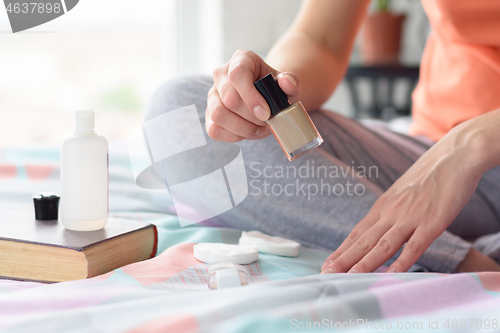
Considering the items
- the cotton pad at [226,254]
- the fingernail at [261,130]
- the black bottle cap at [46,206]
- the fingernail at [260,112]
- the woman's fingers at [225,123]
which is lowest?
the cotton pad at [226,254]

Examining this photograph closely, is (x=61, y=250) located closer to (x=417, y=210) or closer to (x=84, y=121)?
(x=84, y=121)

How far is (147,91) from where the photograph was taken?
9.35 ft

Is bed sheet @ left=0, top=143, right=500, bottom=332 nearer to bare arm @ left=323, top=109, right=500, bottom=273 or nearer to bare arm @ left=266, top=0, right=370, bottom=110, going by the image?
bare arm @ left=323, top=109, right=500, bottom=273

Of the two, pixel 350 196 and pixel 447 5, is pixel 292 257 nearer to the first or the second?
pixel 350 196

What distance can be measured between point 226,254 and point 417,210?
0.23 metres

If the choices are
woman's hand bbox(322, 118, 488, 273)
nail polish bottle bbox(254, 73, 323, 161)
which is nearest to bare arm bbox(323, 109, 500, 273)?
woman's hand bbox(322, 118, 488, 273)

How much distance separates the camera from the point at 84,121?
0.53 meters

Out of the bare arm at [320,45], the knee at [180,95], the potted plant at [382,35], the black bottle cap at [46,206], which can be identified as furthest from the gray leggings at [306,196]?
the potted plant at [382,35]

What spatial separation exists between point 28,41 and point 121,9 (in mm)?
736

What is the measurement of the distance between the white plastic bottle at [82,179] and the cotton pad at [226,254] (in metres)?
0.12

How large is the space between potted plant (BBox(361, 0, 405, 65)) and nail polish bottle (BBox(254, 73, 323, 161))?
5.10 ft

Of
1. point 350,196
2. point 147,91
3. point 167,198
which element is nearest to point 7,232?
point 167,198

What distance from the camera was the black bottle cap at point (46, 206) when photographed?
1.80ft

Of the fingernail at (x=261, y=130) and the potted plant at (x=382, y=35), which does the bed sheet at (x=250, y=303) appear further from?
the potted plant at (x=382, y=35)
